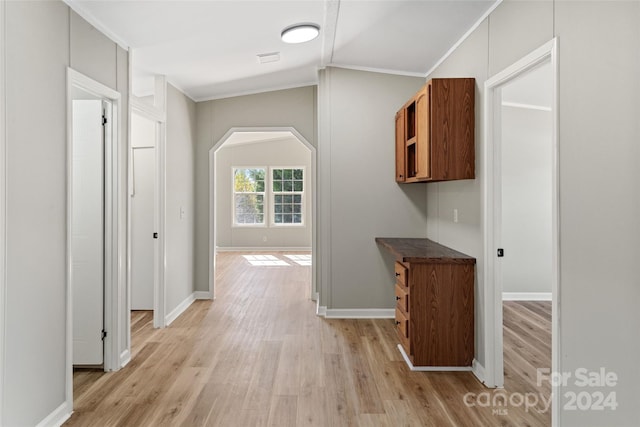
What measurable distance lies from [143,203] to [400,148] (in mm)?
2999

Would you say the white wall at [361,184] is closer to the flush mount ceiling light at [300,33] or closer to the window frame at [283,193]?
the flush mount ceiling light at [300,33]

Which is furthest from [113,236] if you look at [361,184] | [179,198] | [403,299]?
[361,184]

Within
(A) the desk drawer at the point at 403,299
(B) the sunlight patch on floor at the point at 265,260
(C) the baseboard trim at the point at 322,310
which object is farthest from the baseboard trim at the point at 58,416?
(B) the sunlight patch on floor at the point at 265,260

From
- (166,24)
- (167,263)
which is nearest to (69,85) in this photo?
(166,24)

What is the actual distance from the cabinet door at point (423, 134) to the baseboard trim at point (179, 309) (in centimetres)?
299

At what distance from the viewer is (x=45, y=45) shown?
230 cm

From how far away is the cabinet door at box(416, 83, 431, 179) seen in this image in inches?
124

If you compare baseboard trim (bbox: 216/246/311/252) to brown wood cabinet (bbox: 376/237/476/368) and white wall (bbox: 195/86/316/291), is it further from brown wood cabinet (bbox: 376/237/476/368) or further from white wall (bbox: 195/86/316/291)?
brown wood cabinet (bbox: 376/237/476/368)

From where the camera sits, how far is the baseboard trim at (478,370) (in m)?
2.98

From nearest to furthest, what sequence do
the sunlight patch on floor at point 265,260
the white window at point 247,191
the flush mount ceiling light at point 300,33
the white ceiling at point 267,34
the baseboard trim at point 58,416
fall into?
1. the baseboard trim at point 58,416
2. the white ceiling at point 267,34
3. the flush mount ceiling light at point 300,33
4. the sunlight patch on floor at point 265,260
5. the white window at point 247,191

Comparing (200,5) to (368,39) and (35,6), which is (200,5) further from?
(368,39)

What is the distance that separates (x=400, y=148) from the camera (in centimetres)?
418

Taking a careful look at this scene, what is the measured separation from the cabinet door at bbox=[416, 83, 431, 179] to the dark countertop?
0.63 meters

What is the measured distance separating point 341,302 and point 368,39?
273 centimetres
